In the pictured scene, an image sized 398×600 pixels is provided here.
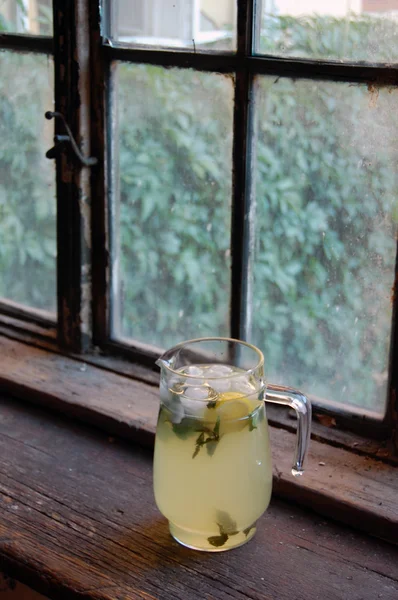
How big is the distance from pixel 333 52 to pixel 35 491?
2.04ft

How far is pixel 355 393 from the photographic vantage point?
105cm

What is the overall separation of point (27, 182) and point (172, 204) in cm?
27

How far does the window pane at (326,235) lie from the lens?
0.97m

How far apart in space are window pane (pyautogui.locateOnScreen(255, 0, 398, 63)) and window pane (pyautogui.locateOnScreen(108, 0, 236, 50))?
50mm

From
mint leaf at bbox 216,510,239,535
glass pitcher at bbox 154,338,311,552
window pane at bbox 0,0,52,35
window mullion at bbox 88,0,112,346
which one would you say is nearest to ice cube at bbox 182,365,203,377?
glass pitcher at bbox 154,338,311,552

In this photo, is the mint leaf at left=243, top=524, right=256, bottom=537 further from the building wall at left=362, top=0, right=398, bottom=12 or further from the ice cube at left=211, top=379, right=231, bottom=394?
the building wall at left=362, top=0, right=398, bottom=12

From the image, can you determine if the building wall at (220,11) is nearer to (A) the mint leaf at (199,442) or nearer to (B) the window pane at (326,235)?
(B) the window pane at (326,235)

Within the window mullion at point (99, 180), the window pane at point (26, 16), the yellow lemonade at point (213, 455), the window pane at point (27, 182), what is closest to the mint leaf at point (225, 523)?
the yellow lemonade at point (213, 455)

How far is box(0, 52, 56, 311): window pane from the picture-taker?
1.25 m

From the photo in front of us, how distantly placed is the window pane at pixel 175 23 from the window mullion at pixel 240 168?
23 millimetres

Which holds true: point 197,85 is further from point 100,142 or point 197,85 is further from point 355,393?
point 355,393

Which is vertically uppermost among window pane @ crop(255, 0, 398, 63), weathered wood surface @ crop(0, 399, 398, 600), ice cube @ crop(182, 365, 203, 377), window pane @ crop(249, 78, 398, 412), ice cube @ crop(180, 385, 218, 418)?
window pane @ crop(255, 0, 398, 63)

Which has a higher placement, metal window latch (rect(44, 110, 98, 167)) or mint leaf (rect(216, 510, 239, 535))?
metal window latch (rect(44, 110, 98, 167))

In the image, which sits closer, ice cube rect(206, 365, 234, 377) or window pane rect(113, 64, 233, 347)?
ice cube rect(206, 365, 234, 377)
